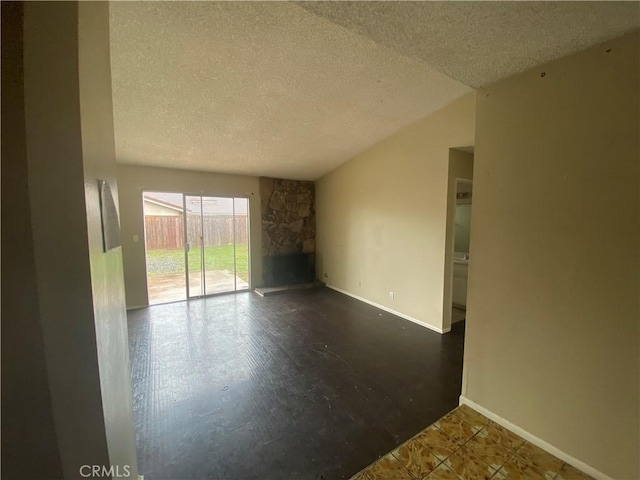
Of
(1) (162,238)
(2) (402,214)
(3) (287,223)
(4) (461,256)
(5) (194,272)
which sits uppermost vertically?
(2) (402,214)

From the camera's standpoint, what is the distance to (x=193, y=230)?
4801 mm

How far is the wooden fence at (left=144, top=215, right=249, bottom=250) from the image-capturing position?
457 centimetres

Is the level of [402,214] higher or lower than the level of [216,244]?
higher

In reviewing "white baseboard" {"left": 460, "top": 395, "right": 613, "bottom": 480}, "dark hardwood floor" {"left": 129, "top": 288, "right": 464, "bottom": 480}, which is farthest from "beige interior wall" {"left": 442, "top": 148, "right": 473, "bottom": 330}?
"white baseboard" {"left": 460, "top": 395, "right": 613, "bottom": 480}

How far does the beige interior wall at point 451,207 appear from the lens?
10.4 feet

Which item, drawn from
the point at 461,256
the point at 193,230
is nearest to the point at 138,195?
the point at 193,230

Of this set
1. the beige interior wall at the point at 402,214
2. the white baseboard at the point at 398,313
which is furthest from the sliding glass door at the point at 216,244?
the white baseboard at the point at 398,313

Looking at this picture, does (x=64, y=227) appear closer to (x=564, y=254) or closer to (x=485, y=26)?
(x=485, y=26)

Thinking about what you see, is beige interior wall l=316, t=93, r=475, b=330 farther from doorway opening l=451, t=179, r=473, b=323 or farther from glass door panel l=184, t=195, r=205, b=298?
glass door panel l=184, t=195, r=205, b=298

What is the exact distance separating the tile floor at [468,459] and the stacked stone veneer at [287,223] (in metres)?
4.29

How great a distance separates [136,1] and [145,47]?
0.38m

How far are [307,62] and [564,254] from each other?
2343 mm

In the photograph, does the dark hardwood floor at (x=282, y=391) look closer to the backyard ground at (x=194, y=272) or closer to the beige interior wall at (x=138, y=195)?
the beige interior wall at (x=138, y=195)

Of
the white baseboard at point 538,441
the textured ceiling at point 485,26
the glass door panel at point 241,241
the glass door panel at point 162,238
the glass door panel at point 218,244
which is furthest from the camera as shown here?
the glass door panel at point 241,241
